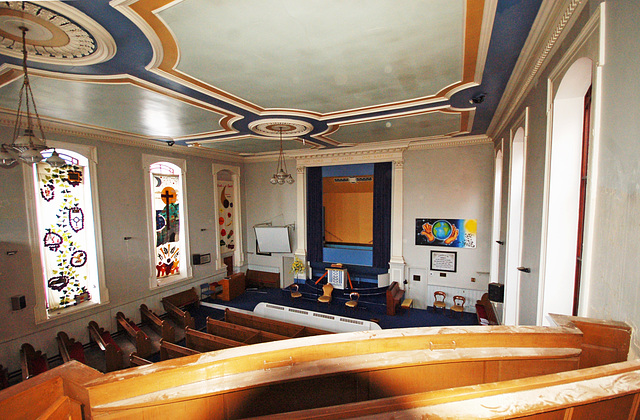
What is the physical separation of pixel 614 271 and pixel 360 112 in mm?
4085

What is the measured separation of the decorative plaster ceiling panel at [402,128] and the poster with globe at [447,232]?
7.84ft

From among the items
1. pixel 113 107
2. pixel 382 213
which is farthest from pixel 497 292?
pixel 113 107

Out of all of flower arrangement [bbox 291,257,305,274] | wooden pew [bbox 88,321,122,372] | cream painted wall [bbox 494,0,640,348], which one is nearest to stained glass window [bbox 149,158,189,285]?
wooden pew [bbox 88,321,122,372]

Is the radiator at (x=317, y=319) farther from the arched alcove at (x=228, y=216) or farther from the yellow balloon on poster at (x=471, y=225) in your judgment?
the yellow balloon on poster at (x=471, y=225)

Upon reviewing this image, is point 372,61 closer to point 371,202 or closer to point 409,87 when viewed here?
point 409,87

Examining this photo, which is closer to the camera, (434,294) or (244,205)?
(434,294)

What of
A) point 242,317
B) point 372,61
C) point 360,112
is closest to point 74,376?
point 372,61

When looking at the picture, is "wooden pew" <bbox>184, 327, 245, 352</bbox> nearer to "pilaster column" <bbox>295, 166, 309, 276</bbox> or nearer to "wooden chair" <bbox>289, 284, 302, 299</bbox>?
"wooden chair" <bbox>289, 284, 302, 299</bbox>

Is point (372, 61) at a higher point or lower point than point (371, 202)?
higher

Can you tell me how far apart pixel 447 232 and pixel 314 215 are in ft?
13.4

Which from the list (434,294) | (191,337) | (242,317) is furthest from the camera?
(434,294)

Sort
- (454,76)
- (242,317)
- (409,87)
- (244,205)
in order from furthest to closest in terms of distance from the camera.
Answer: (244,205)
(242,317)
(409,87)
(454,76)

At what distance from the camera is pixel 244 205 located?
34.3 ft

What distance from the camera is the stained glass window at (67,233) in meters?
5.54
